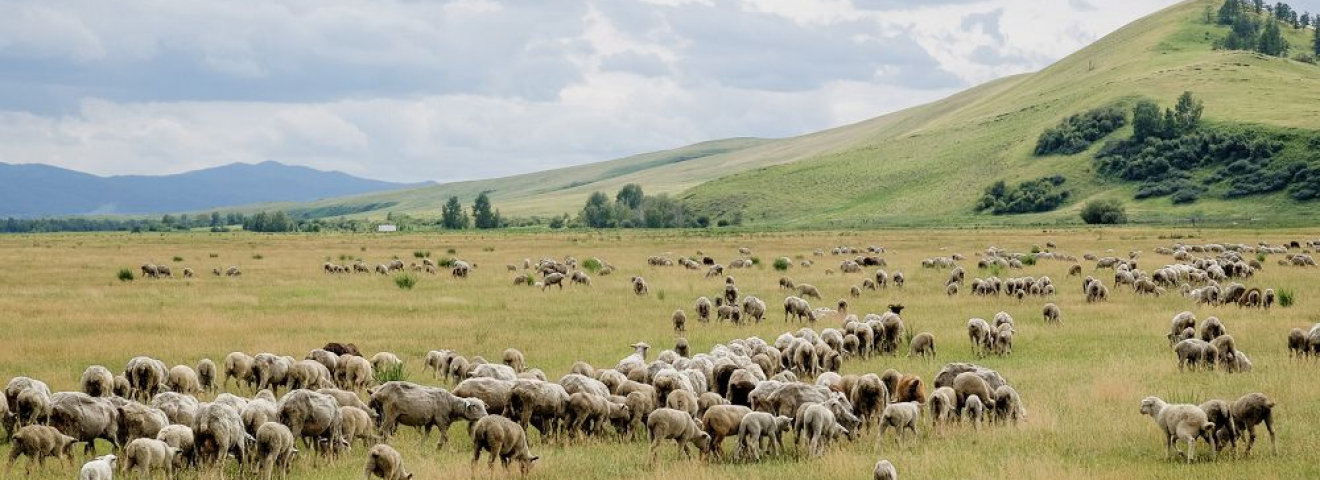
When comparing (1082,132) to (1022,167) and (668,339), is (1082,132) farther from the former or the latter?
(668,339)

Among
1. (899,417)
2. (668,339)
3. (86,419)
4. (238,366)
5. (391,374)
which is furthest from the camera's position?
(668,339)

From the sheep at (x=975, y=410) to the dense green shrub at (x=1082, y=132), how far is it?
6299 inches

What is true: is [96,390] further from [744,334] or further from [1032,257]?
[1032,257]

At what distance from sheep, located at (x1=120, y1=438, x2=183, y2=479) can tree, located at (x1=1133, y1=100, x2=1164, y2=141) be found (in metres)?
162

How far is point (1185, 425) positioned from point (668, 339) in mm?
13852

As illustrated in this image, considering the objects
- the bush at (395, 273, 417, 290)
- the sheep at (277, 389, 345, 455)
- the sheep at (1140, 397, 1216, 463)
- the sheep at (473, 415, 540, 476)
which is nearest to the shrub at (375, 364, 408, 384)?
the sheep at (277, 389, 345, 455)

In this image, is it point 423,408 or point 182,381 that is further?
point 182,381

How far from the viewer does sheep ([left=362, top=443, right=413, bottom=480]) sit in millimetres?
12773

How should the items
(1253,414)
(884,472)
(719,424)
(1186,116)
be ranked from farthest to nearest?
1. (1186,116)
2. (719,424)
3. (1253,414)
4. (884,472)

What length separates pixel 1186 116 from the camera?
156m

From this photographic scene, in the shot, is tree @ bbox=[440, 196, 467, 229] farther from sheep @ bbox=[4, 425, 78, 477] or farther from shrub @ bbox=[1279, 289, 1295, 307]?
sheep @ bbox=[4, 425, 78, 477]

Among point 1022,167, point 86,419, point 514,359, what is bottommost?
point 514,359

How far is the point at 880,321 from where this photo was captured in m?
25.3

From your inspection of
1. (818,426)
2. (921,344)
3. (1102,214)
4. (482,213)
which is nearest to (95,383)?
(818,426)
